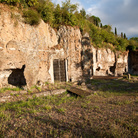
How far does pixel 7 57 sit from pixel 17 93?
7.46 ft

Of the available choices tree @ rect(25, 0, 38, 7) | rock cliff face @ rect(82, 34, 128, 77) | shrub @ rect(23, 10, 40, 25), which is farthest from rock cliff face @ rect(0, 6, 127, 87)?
tree @ rect(25, 0, 38, 7)

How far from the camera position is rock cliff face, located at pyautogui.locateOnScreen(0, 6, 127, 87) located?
6.24m

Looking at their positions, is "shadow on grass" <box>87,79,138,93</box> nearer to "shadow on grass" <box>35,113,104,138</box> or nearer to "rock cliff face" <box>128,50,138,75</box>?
"shadow on grass" <box>35,113,104,138</box>

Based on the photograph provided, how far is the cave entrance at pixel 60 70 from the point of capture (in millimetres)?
9523

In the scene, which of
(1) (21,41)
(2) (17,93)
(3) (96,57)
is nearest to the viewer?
(2) (17,93)

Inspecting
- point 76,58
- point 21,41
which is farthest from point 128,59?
point 21,41

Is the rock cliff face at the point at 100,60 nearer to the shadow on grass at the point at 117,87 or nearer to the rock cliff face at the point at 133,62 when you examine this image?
the rock cliff face at the point at 133,62

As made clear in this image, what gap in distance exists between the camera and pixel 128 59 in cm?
2239

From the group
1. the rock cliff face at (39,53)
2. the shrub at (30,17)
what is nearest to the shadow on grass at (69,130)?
the rock cliff face at (39,53)

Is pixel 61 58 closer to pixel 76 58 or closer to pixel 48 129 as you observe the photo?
pixel 76 58

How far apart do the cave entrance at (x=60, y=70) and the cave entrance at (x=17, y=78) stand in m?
3.26

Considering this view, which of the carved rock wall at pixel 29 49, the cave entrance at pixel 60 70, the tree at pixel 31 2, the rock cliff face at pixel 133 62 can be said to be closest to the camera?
the carved rock wall at pixel 29 49

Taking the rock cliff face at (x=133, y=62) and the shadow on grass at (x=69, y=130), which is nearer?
the shadow on grass at (x=69, y=130)

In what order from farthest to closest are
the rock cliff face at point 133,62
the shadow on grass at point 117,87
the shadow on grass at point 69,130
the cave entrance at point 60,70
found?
the rock cliff face at point 133,62
the cave entrance at point 60,70
the shadow on grass at point 117,87
the shadow on grass at point 69,130
